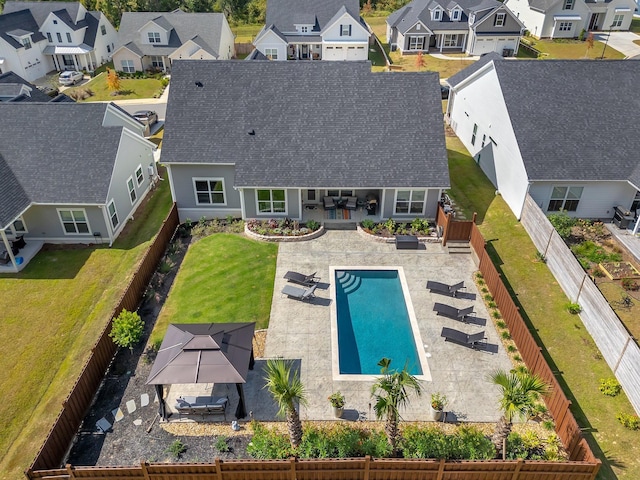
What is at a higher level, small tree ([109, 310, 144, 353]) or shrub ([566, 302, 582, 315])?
small tree ([109, 310, 144, 353])

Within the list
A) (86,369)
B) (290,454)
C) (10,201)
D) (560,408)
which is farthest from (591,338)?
(10,201)

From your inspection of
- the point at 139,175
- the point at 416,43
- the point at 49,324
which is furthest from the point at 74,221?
the point at 416,43

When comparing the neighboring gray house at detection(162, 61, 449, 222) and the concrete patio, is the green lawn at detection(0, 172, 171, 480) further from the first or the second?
the concrete patio

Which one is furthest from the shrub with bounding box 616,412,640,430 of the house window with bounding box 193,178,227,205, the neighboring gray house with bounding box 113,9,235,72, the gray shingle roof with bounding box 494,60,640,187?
the neighboring gray house with bounding box 113,9,235,72

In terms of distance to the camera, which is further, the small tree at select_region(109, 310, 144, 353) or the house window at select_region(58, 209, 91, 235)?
the house window at select_region(58, 209, 91, 235)

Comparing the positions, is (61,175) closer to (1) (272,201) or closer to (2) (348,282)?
(1) (272,201)

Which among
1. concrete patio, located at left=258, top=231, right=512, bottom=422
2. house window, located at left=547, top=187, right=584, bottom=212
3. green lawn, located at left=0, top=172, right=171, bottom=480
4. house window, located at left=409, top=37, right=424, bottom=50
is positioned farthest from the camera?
house window, located at left=409, top=37, right=424, bottom=50

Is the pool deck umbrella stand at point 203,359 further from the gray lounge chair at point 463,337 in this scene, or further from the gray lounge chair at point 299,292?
the gray lounge chair at point 463,337

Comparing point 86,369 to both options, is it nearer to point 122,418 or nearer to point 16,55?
point 122,418
